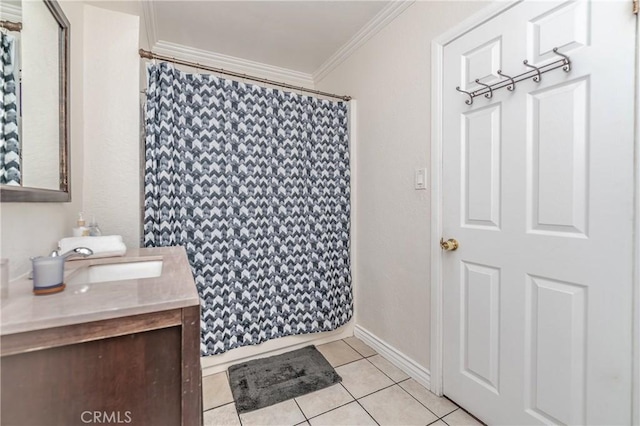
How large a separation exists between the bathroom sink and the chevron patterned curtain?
494 mm

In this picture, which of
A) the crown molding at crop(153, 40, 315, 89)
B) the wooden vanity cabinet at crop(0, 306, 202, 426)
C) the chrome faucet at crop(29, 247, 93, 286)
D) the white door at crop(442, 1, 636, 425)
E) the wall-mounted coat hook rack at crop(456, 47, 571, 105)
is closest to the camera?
the wooden vanity cabinet at crop(0, 306, 202, 426)

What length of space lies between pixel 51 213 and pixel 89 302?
708mm

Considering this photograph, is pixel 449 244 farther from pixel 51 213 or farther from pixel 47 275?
pixel 51 213

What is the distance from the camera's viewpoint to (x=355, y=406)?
153 cm

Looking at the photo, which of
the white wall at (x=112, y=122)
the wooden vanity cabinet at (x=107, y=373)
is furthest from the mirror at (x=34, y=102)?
the wooden vanity cabinet at (x=107, y=373)

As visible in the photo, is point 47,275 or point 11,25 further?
point 11,25

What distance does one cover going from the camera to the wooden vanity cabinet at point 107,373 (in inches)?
21.2

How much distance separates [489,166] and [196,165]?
1.62 m

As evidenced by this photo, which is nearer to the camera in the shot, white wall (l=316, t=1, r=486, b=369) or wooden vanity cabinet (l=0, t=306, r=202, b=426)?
wooden vanity cabinet (l=0, t=306, r=202, b=426)

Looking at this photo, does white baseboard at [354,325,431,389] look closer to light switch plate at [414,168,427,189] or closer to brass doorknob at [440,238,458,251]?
brass doorknob at [440,238,458,251]

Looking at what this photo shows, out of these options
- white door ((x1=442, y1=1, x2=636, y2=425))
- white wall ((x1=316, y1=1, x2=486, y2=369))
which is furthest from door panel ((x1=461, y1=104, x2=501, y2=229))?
Result: white wall ((x1=316, y1=1, x2=486, y2=369))

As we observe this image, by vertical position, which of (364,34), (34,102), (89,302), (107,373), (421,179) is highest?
(364,34)

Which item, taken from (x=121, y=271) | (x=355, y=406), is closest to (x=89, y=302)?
(x=121, y=271)

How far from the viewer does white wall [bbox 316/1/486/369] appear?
1679 mm
